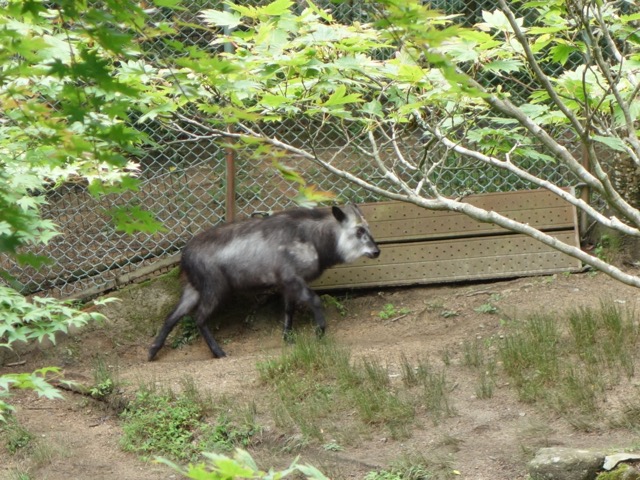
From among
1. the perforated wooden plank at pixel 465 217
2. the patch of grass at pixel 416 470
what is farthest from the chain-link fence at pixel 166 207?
the patch of grass at pixel 416 470

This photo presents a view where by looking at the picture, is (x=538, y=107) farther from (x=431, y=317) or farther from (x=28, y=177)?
(x=431, y=317)

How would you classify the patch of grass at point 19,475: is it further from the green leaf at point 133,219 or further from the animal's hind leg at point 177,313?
the green leaf at point 133,219

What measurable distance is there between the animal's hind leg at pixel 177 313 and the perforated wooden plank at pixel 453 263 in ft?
4.28

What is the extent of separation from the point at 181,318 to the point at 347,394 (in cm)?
270

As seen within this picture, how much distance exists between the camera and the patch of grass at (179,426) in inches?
272

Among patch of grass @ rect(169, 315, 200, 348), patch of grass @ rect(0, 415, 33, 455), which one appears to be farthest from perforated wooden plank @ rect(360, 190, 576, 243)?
patch of grass @ rect(0, 415, 33, 455)

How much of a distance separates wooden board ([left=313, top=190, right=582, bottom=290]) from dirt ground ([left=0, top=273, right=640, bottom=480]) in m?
0.15

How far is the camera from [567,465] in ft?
17.8

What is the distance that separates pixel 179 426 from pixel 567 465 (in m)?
3.06

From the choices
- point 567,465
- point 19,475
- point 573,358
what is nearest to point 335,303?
point 573,358

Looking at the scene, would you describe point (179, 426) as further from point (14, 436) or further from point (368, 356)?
point (368, 356)

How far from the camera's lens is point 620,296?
8688 mm

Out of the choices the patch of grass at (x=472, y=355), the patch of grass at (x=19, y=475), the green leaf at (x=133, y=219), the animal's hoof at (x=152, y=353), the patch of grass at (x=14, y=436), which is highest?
the green leaf at (x=133, y=219)

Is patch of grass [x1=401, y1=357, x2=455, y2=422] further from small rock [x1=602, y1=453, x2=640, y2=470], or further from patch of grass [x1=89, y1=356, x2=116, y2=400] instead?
patch of grass [x1=89, y1=356, x2=116, y2=400]
